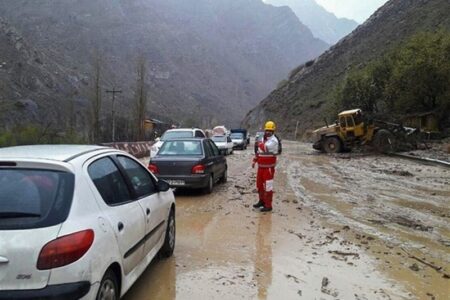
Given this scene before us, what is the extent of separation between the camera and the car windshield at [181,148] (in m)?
12.3

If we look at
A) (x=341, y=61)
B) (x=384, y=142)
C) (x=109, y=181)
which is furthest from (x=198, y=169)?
(x=341, y=61)

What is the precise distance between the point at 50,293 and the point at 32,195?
75 cm

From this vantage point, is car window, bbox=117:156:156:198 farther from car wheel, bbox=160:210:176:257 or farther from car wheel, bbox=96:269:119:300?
car wheel, bbox=96:269:119:300

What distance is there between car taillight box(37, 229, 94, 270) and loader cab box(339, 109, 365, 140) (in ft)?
92.0

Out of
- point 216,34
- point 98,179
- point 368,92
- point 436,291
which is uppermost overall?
point 216,34

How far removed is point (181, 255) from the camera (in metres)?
6.50

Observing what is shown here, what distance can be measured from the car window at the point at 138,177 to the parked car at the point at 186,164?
5.91m

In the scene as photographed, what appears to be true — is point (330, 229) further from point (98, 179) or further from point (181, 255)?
point (98, 179)

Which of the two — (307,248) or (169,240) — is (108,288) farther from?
(307,248)

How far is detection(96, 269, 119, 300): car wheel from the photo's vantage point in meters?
3.65

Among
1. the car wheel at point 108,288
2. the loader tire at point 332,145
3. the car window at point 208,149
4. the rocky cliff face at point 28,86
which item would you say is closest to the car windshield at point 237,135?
the loader tire at point 332,145

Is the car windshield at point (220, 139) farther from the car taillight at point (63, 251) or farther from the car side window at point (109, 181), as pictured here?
the car taillight at point (63, 251)

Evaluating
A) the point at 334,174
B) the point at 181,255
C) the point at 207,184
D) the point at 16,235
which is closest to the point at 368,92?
the point at 334,174

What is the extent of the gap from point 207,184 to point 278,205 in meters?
2.08
